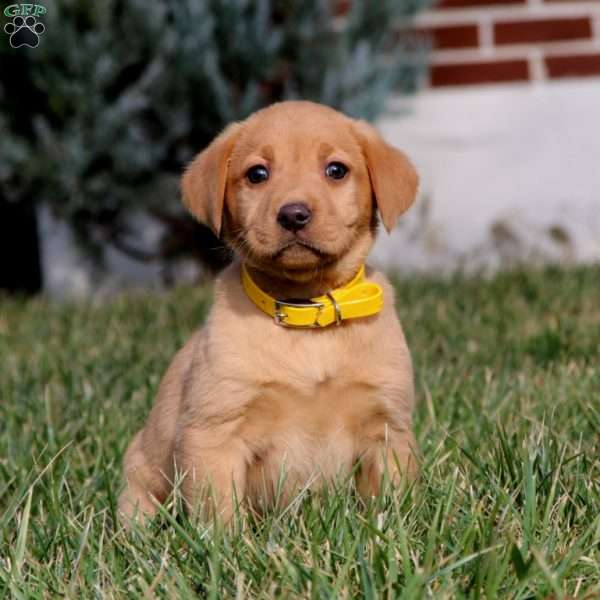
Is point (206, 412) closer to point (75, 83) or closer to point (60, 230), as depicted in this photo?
point (75, 83)

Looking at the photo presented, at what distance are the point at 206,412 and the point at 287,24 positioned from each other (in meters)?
4.12

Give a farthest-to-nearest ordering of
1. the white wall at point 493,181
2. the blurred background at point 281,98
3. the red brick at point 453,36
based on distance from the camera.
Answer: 1. the red brick at point 453,36
2. the white wall at point 493,181
3. the blurred background at point 281,98

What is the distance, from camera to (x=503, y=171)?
21.5 ft

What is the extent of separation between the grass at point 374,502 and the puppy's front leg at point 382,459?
0.16ft

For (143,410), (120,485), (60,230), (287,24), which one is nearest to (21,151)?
(60,230)

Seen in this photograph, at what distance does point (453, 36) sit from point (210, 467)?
4.82 metres

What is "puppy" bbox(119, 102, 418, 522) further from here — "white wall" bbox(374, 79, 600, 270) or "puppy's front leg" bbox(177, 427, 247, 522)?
"white wall" bbox(374, 79, 600, 270)

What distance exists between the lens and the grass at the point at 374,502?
1.84 metres

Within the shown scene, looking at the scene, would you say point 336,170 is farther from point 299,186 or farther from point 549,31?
point 549,31

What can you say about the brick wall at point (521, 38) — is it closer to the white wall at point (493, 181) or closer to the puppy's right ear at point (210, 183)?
the white wall at point (493, 181)

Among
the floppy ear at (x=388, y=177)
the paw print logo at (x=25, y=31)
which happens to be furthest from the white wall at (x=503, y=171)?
the floppy ear at (x=388, y=177)

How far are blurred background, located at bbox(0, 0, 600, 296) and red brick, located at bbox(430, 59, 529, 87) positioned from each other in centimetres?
1

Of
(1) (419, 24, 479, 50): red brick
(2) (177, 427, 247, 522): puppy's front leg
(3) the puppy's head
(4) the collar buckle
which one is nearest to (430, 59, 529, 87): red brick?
(1) (419, 24, 479, 50): red brick

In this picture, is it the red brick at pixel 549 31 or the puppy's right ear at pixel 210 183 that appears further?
the red brick at pixel 549 31
